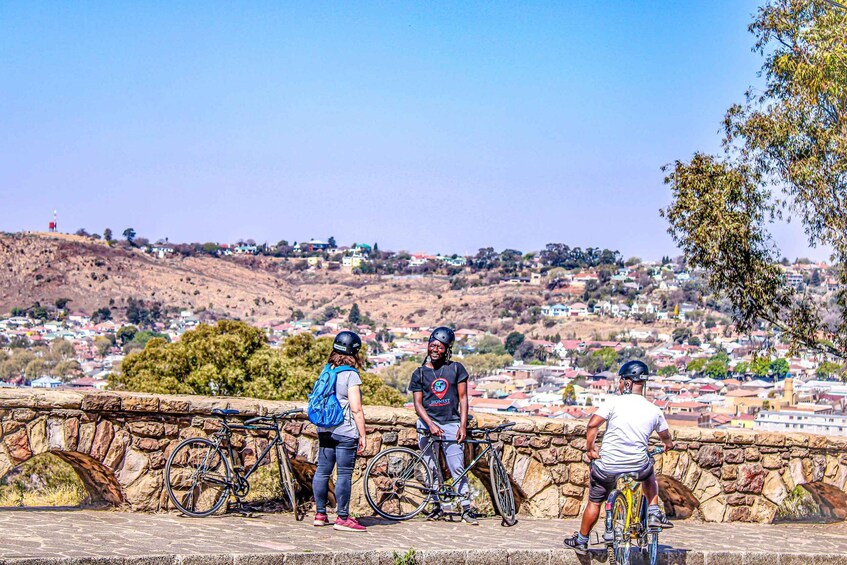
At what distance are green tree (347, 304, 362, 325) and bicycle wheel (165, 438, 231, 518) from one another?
14401 cm

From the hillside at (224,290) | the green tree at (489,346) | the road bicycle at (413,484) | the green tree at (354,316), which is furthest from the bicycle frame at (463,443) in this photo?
the green tree at (354,316)

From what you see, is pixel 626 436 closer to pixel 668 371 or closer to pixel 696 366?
pixel 668 371

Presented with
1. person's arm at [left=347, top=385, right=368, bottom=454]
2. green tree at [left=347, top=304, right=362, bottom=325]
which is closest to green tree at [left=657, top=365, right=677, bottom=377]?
green tree at [left=347, top=304, right=362, bottom=325]

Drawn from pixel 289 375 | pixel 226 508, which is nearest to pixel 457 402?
pixel 226 508

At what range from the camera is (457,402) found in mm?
9117

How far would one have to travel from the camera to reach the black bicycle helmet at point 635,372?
7.78 m

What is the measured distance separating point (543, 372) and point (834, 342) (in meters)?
90.9

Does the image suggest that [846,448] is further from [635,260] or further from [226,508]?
[635,260]

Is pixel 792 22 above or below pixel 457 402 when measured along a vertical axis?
above

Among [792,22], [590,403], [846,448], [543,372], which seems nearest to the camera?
[846,448]

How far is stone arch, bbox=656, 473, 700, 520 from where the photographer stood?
1019 centimetres

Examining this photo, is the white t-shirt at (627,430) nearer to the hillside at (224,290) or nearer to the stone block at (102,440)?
the stone block at (102,440)

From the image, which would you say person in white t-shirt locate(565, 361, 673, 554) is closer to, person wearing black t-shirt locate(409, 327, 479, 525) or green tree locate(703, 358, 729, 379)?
person wearing black t-shirt locate(409, 327, 479, 525)

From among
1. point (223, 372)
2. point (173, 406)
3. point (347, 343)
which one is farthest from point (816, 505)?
point (223, 372)
